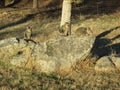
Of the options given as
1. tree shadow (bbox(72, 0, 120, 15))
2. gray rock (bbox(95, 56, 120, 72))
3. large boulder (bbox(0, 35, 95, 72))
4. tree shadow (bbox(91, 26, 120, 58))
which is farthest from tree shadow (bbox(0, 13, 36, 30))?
gray rock (bbox(95, 56, 120, 72))

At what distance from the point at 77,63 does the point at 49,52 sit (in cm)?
94

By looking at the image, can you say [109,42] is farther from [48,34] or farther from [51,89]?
[51,89]

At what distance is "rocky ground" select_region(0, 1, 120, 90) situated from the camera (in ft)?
33.8

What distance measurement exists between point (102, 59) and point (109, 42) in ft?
17.9

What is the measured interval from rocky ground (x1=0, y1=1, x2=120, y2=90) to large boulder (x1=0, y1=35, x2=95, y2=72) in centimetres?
22

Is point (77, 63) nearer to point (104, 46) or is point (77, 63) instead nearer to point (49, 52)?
point (49, 52)

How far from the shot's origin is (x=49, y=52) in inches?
461

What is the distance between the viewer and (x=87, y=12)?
2689 cm

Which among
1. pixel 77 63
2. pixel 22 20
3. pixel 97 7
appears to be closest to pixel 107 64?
pixel 77 63

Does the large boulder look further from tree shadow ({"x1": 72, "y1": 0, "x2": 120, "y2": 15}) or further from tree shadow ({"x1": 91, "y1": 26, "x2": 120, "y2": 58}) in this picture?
tree shadow ({"x1": 72, "y1": 0, "x2": 120, "y2": 15})

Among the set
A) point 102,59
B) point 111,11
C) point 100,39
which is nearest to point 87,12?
point 111,11

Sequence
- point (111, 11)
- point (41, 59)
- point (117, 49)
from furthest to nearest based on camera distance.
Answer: point (111, 11) → point (117, 49) → point (41, 59)

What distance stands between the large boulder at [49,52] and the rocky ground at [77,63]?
22 centimetres

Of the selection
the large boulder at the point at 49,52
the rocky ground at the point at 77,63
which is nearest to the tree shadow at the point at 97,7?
the rocky ground at the point at 77,63
